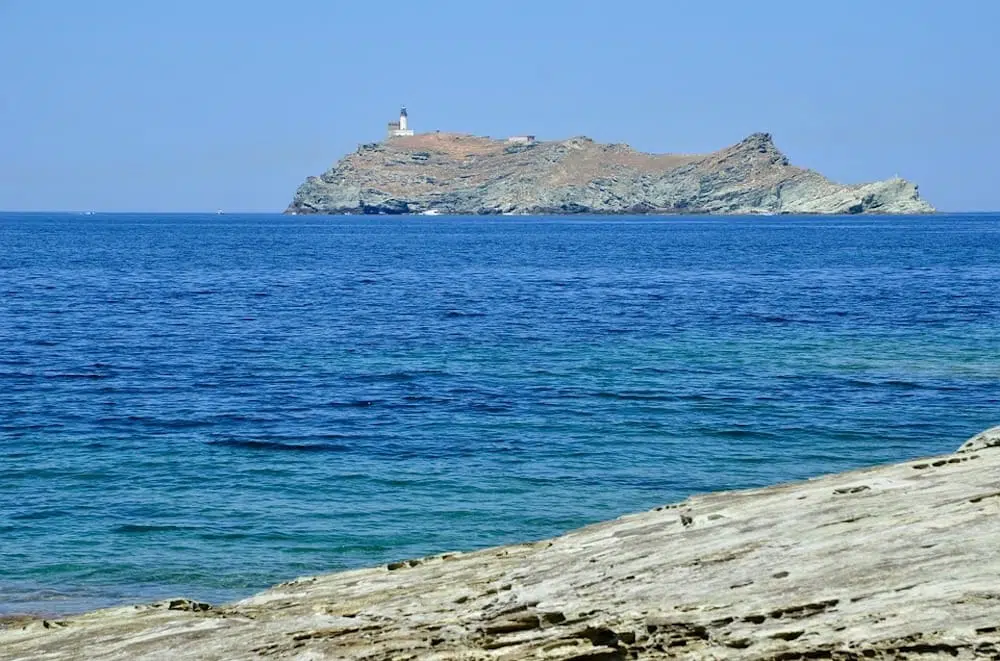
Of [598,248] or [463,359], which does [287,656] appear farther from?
[598,248]

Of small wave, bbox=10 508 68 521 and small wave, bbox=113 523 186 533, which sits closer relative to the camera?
small wave, bbox=113 523 186 533

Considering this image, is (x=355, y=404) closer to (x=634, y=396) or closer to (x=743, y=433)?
(x=634, y=396)

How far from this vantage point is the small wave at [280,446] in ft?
71.1

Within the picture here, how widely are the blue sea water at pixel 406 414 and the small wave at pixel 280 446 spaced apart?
9cm


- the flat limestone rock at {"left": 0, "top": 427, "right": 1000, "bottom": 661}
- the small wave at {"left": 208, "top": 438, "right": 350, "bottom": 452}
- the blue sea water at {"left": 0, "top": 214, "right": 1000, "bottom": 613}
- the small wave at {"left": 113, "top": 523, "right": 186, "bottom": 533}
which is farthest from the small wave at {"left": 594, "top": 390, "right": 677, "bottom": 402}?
the flat limestone rock at {"left": 0, "top": 427, "right": 1000, "bottom": 661}

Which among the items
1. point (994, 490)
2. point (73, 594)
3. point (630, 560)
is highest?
point (994, 490)

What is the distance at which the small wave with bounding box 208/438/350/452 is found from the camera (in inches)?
853

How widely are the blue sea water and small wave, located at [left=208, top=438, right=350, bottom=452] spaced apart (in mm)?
89

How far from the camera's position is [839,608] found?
269 inches

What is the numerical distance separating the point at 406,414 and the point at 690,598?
17.8 meters

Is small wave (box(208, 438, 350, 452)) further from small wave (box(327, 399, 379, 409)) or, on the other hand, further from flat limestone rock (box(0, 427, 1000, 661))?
flat limestone rock (box(0, 427, 1000, 661))

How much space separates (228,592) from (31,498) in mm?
5610

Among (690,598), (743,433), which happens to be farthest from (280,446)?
(690,598)

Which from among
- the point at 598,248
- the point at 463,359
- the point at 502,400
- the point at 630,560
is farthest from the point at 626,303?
the point at 598,248
